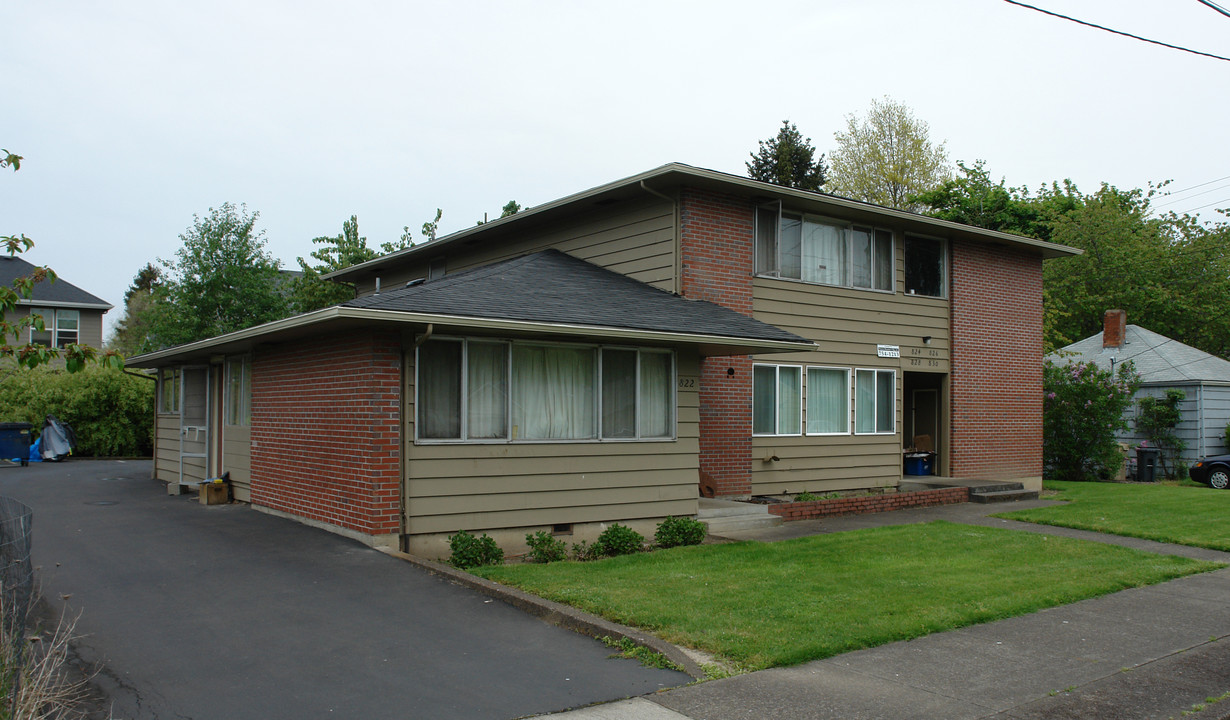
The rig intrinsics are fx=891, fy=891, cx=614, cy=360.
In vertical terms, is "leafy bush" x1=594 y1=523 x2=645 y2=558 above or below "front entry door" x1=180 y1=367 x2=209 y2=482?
below

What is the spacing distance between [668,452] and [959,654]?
19.7 ft

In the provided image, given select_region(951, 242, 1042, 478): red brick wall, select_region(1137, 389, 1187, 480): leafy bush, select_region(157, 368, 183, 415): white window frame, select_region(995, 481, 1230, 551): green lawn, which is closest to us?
select_region(995, 481, 1230, 551): green lawn

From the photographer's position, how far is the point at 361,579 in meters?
8.52

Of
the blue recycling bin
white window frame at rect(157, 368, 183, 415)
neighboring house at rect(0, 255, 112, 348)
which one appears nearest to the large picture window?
white window frame at rect(157, 368, 183, 415)

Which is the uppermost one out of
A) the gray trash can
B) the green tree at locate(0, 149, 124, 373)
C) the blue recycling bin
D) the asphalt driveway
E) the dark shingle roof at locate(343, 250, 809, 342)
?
the dark shingle roof at locate(343, 250, 809, 342)

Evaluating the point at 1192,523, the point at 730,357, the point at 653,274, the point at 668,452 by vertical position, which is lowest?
the point at 1192,523

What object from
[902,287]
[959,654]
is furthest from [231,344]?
[902,287]

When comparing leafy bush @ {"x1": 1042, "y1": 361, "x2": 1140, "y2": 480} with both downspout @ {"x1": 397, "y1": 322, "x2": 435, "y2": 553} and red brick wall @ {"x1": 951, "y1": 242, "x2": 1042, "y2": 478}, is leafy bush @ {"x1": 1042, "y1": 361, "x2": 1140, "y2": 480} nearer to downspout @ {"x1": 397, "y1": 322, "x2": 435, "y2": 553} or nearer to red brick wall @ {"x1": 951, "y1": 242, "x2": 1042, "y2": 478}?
red brick wall @ {"x1": 951, "y1": 242, "x2": 1042, "y2": 478}

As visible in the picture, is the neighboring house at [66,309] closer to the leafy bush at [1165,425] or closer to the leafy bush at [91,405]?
the leafy bush at [91,405]

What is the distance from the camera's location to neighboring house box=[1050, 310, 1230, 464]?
2402 cm

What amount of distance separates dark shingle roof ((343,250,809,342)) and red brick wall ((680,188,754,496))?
63 cm

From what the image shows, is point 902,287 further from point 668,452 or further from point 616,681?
point 616,681

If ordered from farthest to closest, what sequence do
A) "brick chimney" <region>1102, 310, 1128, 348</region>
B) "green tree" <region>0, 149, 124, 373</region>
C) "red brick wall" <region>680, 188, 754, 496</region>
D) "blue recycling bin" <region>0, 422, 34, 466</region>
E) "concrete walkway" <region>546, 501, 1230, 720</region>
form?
"brick chimney" <region>1102, 310, 1128, 348</region>, "blue recycling bin" <region>0, 422, 34, 466</region>, "red brick wall" <region>680, 188, 754, 496</region>, "concrete walkway" <region>546, 501, 1230, 720</region>, "green tree" <region>0, 149, 124, 373</region>

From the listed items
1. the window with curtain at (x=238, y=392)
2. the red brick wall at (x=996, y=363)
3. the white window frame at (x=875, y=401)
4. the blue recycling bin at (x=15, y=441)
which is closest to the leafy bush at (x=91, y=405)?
the blue recycling bin at (x=15, y=441)
